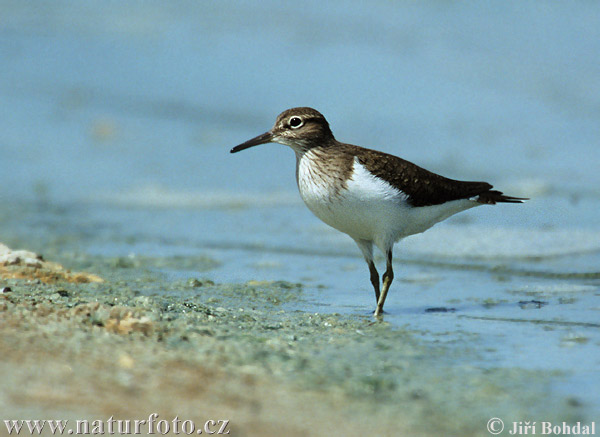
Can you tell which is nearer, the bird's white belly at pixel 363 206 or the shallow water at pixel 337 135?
the bird's white belly at pixel 363 206

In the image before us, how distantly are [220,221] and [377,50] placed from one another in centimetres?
941

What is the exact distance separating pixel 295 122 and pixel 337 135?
7456mm

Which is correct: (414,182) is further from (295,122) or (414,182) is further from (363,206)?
(295,122)

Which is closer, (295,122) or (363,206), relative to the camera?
(363,206)

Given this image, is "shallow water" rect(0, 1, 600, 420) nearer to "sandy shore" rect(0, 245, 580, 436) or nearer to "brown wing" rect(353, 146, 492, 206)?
"sandy shore" rect(0, 245, 580, 436)

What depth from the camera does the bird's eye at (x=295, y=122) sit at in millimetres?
7015

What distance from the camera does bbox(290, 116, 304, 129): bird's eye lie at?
23.0 ft

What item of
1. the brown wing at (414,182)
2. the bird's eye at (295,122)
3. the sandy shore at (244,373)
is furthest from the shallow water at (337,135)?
the bird's eye at (295,122)

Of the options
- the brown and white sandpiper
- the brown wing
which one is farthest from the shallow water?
the brown wing

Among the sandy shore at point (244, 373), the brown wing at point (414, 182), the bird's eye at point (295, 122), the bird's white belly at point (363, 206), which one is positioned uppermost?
the bird's eye at point (295, 122)

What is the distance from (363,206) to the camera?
6453mm

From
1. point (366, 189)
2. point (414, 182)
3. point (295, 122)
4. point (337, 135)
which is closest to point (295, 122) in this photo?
point (295, 122)

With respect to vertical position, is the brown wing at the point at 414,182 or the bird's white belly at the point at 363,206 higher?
the brown wing at the point at 414,182

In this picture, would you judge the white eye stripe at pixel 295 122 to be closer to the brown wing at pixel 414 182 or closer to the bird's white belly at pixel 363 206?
the bird's white belly at pixel 363 206
